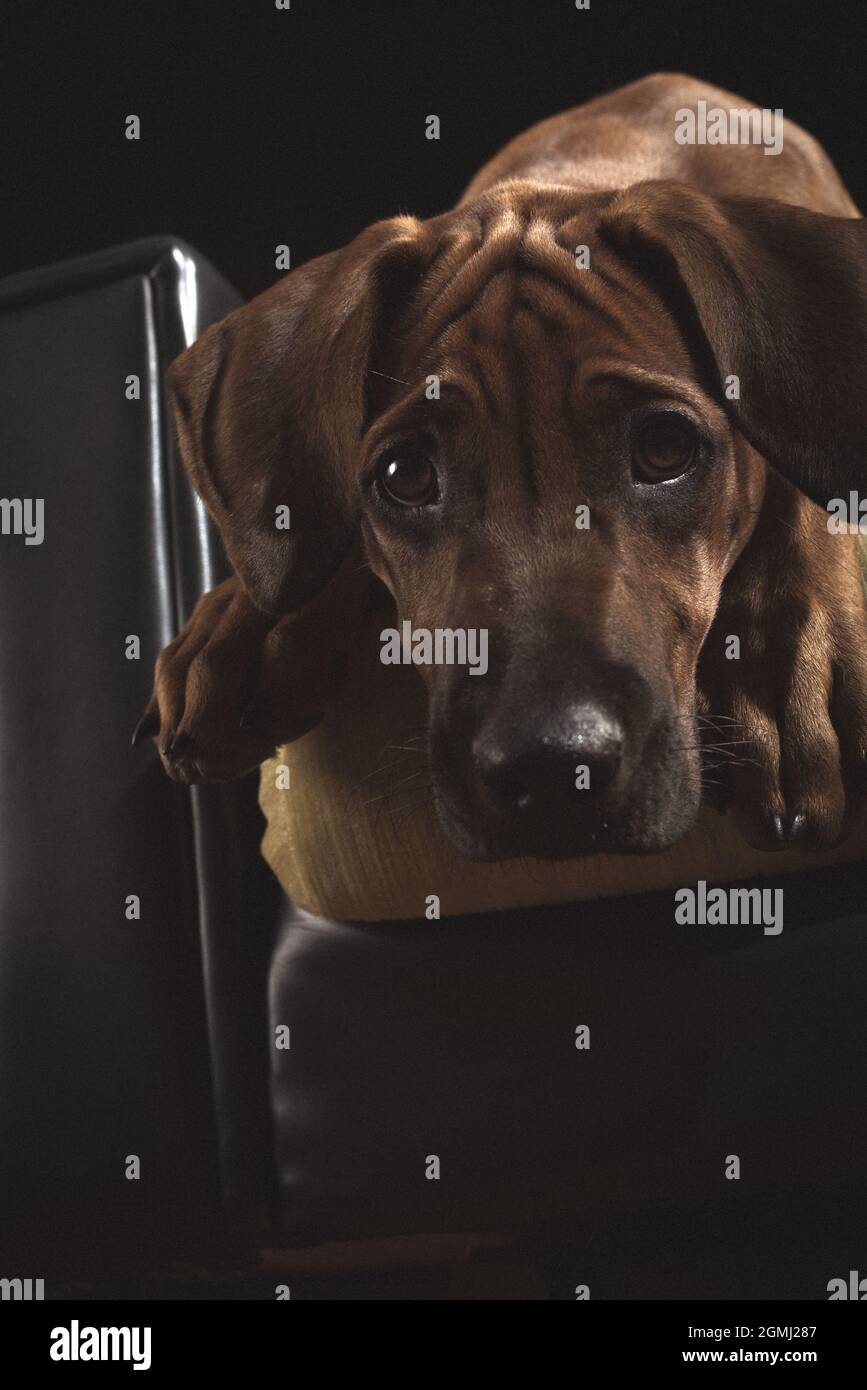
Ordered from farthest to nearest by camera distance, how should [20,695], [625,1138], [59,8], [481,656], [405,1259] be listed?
[59,8], [20,695], [405,1259], [625,1138], [481,656]

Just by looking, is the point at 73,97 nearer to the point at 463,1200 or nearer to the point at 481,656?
the point at 481,656

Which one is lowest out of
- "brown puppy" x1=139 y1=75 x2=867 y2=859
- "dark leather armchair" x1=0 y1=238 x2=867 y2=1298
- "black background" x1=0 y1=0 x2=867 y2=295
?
"dark leather armchair" x1=0 y1=238 x2=867 y2=1298

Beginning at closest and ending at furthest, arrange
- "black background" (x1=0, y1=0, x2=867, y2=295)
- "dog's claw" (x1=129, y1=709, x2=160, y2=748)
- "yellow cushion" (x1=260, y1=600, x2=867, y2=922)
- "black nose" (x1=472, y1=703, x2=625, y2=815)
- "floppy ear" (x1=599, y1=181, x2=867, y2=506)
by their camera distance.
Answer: "black nose" (x1=472, y1=703, x2=625, y2=815), "floppy ear" (x1=599, y1=181, x2=867, y2=506), "yellow cushion" (x1=260, y1=600, x2=867, y2=922), "dog's claw" (x1=129, y1=709, x2=160, y2=748), "black background" (x1=0, y1=0, x2=867, y2=295)

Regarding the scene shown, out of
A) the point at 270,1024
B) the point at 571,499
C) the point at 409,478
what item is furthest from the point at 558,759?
the point at 270,1024

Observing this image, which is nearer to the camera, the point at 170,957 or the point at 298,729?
the point at 298,729

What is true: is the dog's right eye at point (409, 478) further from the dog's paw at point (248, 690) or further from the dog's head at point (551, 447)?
the dog's paw at point (248, 690)

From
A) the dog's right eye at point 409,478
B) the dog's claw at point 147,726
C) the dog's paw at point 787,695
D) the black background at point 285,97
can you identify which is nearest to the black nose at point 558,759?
Result: the dog's paw at point 787,695

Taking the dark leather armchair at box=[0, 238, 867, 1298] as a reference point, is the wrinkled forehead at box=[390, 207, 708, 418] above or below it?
above

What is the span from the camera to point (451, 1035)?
150 centimetres

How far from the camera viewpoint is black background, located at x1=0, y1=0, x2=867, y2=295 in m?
2.71

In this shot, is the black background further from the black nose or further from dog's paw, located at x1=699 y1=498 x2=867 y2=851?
the black nose

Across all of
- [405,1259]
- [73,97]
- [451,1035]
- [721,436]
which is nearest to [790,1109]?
[451,1035]

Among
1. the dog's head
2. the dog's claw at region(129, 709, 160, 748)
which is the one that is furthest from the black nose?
the dog's claw at region(129, 709, 160, 748)
